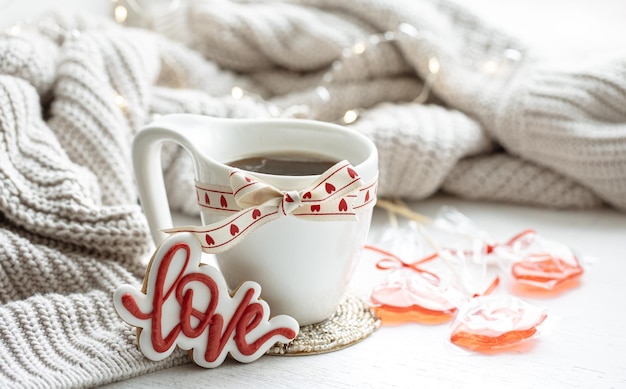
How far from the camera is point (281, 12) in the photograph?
116 cm

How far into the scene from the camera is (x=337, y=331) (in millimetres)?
722

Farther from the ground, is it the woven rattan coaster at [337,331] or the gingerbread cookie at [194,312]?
the gingerbread cookie at [194,312]

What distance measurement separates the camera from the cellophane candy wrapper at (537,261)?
84cm

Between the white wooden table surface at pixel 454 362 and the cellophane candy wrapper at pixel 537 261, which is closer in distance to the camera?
the white wooden table surface at pixel 454 362

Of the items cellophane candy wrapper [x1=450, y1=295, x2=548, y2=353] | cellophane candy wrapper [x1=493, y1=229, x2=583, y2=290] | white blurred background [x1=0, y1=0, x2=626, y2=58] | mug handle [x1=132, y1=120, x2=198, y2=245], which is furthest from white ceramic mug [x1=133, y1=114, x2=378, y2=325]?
white blurred background [x1=0, y1=0, x2=626, y2=58]

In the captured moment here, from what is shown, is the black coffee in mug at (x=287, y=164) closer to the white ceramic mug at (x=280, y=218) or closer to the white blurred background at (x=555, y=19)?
the white ceramic mug at (x=280, y=218)

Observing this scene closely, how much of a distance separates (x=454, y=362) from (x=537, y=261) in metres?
0.22

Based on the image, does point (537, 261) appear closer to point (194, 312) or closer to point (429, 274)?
point (429, 274)

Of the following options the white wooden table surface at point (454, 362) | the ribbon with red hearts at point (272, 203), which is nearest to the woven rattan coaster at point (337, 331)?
the white wooden table surface at point (454, 362)

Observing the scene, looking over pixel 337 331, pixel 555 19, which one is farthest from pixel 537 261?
pixel 555 19

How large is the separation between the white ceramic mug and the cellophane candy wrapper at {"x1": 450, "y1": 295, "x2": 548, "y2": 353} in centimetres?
12

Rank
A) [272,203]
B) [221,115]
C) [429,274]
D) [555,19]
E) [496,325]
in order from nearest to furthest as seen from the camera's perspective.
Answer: [272,203], [496,325], [429,274], [221,115], [555,19]

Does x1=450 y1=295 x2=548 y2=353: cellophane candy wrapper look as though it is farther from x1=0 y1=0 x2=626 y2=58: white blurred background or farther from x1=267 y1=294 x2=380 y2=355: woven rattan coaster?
x1=0 y1=0 x2=626 y2=58: white blurred background

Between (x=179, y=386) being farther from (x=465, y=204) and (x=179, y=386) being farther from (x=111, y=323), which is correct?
(x=465, y=204)
